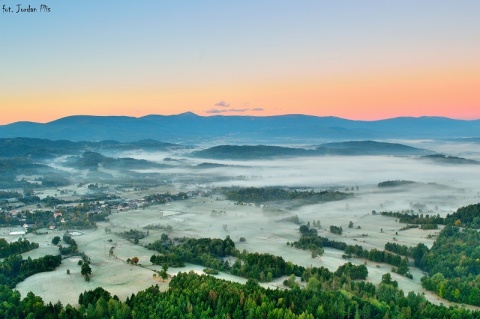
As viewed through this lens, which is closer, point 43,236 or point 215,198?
point 43,236

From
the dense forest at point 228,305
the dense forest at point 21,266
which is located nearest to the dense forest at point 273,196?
the dense forest at point 21,266

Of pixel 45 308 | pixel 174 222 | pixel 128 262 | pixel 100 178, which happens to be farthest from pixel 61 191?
pixel 45 308

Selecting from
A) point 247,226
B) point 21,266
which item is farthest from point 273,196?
point 21,266

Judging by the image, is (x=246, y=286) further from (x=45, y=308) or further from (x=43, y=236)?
(x=43, y=236)

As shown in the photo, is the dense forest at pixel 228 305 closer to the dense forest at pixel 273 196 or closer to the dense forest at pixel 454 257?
the dense forest at pixel 454 257

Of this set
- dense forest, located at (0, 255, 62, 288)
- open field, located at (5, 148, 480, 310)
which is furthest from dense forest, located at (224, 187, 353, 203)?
dense forest, located at (0, 255, 62, 288)

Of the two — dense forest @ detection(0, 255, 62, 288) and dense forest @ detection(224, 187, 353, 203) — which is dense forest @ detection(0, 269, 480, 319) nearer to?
dense forest @ detection(0, 255, 62, 288)

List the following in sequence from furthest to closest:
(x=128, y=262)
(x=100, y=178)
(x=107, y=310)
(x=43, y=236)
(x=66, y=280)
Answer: (x=100, y=178) < (x=43, y=236) < (x=128, y=262) < (x=66, y=280) < (x=107, y=310)

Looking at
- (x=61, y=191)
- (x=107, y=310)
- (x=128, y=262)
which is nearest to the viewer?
(x=107, y=310)

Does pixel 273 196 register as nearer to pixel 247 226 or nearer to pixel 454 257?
pixel 247 226
